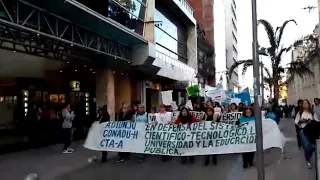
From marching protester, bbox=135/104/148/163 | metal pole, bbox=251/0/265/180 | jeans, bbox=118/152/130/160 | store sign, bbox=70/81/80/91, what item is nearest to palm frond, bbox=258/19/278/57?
store sign, bbox=70/81/80/91

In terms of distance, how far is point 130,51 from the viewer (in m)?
24.5

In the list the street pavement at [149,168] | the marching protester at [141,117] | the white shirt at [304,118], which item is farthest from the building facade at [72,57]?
the white shirt at [304,118]

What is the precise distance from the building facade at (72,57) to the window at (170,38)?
27 cm

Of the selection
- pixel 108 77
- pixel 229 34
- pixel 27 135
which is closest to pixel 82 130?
pixel 108 77

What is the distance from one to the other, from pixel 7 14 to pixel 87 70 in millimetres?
13565

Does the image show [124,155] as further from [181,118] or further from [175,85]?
[175,85]

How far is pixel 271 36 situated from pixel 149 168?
68.1ft

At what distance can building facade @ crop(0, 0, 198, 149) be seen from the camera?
1516 cm

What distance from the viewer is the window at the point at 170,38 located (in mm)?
33312

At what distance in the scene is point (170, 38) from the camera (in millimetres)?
37375

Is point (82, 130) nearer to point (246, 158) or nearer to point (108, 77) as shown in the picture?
point (108, 77)

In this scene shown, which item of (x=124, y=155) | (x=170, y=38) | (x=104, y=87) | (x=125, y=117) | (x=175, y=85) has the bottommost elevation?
(x=124, y=155)

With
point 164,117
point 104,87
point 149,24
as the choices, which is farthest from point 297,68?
point 164,117

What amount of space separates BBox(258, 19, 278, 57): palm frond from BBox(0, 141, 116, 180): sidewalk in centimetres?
1733
